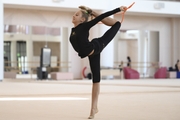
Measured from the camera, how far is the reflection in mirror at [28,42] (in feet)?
99.6

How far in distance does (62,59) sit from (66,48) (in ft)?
2.92

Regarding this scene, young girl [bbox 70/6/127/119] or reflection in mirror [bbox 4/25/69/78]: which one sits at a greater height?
reflection in mirror [bbox 4/25/69/78]

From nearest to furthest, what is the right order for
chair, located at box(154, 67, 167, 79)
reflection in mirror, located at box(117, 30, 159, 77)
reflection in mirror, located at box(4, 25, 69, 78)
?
chair, located at box(154, 67, 167, 79) → reflection in mirror, located at box(117, 30, 159, 77) → reflection in mirror, located at box(4, 25, 69, 78)

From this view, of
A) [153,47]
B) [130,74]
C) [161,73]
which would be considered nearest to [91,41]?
[130,74]

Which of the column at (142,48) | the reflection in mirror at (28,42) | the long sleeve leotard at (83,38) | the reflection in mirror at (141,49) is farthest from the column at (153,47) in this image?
the long sleeve leotard at (83,38)

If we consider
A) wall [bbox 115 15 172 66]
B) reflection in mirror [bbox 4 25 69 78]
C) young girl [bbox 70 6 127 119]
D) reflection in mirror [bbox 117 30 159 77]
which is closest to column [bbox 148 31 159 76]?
reflection in mirror [bbox 117 30 159 77]

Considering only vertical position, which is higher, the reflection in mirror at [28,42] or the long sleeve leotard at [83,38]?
the reflection in mirror at [28,42]

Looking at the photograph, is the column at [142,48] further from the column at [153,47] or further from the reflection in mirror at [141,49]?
the column at [153,47]

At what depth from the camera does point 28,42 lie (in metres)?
31.5

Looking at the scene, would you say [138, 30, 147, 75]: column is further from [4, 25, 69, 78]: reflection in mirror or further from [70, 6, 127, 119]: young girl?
[70, 6, 127, 119]: young girl

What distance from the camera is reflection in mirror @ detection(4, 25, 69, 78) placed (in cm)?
3037

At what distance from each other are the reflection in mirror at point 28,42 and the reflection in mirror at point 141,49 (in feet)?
18.6

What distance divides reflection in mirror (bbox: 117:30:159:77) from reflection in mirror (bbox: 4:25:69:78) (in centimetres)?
567

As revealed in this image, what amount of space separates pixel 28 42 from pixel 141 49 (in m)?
9.46
